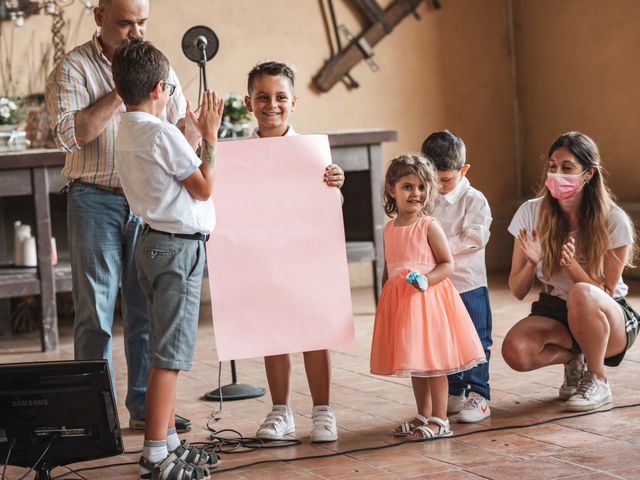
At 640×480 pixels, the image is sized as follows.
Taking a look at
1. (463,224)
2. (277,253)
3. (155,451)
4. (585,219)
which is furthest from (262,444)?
(585,219)

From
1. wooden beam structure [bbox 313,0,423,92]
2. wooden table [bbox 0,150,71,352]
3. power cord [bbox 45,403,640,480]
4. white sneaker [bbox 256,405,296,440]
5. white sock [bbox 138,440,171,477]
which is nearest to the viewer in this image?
white sock [bbox 138,440,171,477]

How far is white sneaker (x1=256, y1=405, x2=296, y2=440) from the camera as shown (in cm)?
349

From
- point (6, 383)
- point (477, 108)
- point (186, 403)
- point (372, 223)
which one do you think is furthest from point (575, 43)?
point (6, 383)

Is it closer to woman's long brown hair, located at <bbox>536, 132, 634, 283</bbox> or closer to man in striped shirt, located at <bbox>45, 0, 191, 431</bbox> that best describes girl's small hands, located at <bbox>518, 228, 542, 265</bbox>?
woman's long brown hair, located at <bbox>536, 132, 634, 283</bbox>

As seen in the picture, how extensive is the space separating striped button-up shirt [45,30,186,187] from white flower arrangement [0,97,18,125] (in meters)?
2.44

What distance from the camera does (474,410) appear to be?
3.59m

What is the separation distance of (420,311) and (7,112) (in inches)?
132

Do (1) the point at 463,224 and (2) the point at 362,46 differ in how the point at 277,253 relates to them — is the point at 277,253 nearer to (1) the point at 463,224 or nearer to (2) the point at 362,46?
(1) the point at 463,224

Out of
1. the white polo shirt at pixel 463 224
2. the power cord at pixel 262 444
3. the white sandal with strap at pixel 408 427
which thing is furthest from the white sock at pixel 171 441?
the white polo shirt at pixel 463 224

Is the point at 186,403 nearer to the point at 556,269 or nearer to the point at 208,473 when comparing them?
the point at 208,473

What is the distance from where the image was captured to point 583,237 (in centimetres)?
375

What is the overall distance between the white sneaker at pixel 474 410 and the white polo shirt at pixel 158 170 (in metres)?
1.14

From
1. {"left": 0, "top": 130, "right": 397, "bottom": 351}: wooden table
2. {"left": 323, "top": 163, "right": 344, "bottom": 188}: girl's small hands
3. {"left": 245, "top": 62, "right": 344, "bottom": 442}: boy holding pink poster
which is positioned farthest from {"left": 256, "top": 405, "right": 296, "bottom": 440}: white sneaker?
{"left": 0, "top": 130, "right": 397, "bottom": 351}: wooden table

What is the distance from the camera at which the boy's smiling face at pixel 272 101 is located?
3455 mm
